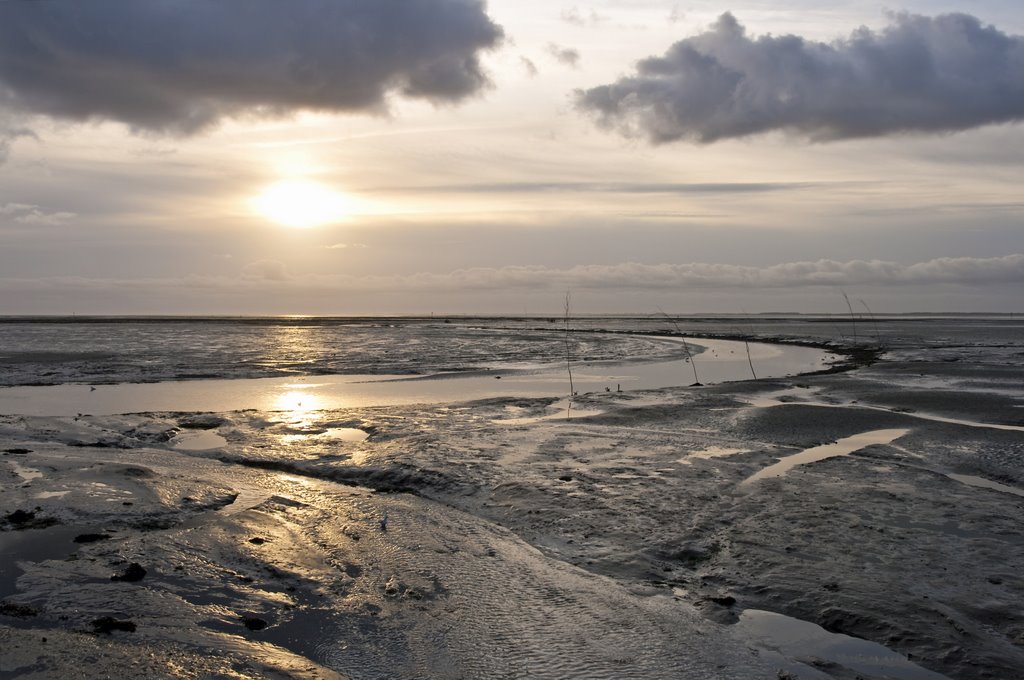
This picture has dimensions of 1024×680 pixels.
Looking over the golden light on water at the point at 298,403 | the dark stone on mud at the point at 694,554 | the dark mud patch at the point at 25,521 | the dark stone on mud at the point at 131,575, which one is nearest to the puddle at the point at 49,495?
the dark mud patch at the point at 25,521

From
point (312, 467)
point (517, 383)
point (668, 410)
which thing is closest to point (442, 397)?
point (517, 383)

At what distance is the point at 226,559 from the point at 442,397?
16.0 m

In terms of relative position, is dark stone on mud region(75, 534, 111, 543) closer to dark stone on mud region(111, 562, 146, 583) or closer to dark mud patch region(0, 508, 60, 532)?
dark mud patch region(0, 508, 60, 532)

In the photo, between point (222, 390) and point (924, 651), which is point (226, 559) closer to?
point (924, 651)

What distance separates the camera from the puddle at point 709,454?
13.7 metres

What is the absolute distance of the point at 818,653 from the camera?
621 cm

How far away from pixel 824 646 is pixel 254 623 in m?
5.01

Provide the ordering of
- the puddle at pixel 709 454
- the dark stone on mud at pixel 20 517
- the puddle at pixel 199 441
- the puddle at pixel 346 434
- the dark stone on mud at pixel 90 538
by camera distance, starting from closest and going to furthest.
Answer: the dark stone on mud at pixel 90 538, the dark stone on mud at pixel 20 517, the puddle at pixel 709 454, the puddle at pixel 199 441, the puddle at pixel 346 434

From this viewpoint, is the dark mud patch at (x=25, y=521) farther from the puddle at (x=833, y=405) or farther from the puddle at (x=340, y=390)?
the puddle at (x=833, y=405)

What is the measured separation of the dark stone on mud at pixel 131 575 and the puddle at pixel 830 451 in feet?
28.4

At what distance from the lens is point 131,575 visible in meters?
7.35

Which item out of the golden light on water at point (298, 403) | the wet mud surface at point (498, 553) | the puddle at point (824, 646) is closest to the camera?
the puddle at point (824, 646)

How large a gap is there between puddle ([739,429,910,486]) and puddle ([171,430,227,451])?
10.4m

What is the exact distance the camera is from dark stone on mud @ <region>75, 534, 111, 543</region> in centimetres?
840
